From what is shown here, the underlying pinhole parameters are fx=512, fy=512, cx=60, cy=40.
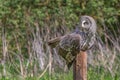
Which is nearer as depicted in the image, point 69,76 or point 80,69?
point 80,69

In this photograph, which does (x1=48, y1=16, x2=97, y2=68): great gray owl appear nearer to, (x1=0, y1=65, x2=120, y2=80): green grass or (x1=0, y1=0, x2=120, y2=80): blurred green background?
(x1=0, y1=65, x2=120, y2=80): green grass

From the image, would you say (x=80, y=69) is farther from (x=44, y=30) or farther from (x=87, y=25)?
(x=44, y=30)

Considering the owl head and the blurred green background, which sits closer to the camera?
the owl head

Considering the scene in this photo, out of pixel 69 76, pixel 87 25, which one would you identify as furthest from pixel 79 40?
pixel 69 76

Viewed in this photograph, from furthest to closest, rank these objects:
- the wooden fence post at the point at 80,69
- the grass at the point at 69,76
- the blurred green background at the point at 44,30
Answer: the blurred green background at the point at 44,30, the grass at the point at 69,76, the wooden fence post at the point at 80,69

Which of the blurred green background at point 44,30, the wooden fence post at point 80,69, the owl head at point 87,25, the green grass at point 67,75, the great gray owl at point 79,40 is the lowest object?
the green grass at point 67,75

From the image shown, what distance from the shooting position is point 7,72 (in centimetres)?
908

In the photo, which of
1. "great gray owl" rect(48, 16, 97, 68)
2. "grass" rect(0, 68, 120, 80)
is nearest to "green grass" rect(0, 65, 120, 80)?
"grass" rect(0, 68, 120, 80)

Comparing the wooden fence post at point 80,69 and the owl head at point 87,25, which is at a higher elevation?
the owl head at point 87,25

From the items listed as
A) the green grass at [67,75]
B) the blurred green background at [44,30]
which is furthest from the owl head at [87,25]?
the blurred green background at [44,30]

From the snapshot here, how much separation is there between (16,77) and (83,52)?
3.65 metres

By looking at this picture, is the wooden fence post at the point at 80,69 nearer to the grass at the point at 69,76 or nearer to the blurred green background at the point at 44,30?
the grass at the point at 69,76

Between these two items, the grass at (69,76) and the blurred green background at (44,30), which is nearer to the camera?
the grass at (69,76)

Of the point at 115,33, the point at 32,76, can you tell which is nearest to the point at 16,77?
the point at 32,76
